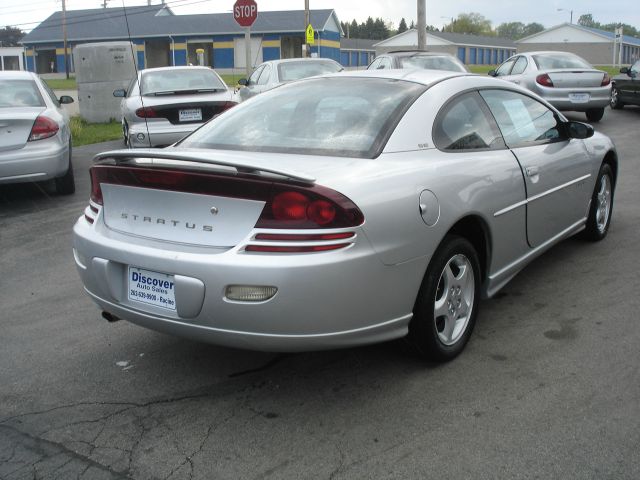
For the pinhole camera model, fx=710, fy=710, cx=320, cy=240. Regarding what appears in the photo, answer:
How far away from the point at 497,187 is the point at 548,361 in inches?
38.5

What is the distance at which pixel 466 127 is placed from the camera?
4047mm

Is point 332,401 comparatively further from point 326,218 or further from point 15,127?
point 15,127

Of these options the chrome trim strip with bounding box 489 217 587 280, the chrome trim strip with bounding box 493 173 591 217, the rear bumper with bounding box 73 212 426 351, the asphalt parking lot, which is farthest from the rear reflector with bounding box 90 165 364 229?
the chrome trim strip with bounding box 489 217 587 280

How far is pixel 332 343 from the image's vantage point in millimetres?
3121

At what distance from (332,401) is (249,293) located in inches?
29.3

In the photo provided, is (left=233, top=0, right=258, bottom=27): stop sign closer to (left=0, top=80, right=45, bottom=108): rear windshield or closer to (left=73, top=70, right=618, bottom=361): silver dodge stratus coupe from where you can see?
(left=0, top=80, right=45, bottom=108): rear windshield

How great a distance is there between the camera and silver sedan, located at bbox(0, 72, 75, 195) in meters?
7.70

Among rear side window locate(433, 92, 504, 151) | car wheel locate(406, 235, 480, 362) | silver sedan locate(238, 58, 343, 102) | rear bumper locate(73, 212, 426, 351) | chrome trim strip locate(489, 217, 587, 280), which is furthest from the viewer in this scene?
silver sedan locate(238, 58, 343, 102)

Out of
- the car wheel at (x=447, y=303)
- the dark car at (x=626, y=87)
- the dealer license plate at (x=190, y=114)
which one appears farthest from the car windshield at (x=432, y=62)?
the car wheel at (x=447, y=303)

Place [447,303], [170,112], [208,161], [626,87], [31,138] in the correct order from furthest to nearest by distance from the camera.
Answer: [626,87], [170,112], [31,138], [447,303], [208,161]

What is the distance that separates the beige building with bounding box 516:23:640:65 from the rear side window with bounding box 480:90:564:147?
78.0 metres

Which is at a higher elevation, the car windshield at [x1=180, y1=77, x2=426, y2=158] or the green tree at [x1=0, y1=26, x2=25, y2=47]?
the green tree at [x1=0, y1=26, x2=25, y2=47]

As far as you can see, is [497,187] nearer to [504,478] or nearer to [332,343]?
[332,343]

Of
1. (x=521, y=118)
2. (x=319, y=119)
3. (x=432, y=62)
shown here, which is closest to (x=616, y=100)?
(x=432, y=62)
